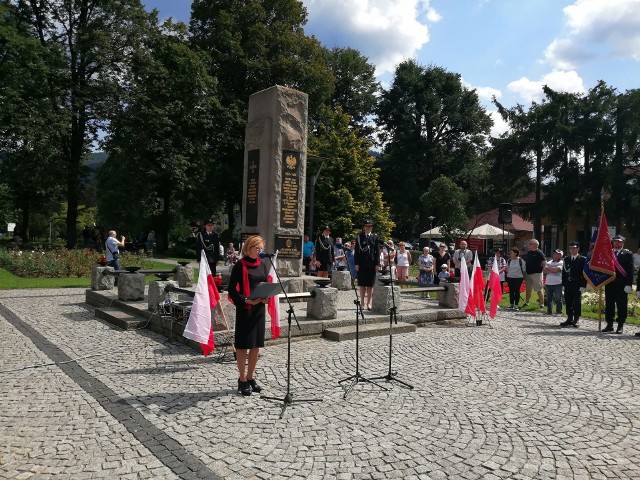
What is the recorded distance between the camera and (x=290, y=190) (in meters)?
12.8

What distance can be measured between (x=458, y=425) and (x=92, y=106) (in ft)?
97.7

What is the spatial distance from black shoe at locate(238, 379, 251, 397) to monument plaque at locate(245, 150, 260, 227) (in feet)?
23.9

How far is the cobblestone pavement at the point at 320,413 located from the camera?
4.05 m

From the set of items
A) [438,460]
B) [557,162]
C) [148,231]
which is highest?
[557,162]

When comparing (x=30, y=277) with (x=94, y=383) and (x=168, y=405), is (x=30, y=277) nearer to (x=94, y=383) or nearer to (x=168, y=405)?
(x=94, y=383)

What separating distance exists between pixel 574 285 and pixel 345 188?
20195mm

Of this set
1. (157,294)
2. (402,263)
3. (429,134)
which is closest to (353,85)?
(429,134)

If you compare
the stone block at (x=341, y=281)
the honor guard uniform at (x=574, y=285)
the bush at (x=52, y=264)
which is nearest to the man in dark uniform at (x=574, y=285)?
the honor guard uniform at (x=574, y=285)

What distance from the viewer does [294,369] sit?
689cm

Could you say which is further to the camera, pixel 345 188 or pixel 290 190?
pixel 345 188

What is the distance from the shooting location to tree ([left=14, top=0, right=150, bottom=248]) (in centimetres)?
2777

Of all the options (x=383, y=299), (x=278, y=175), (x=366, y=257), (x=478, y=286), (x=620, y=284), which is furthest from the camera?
(x=278, y=175)

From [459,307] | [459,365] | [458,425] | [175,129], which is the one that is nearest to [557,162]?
[175,129]

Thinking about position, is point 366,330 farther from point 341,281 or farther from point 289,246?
point 341,281
